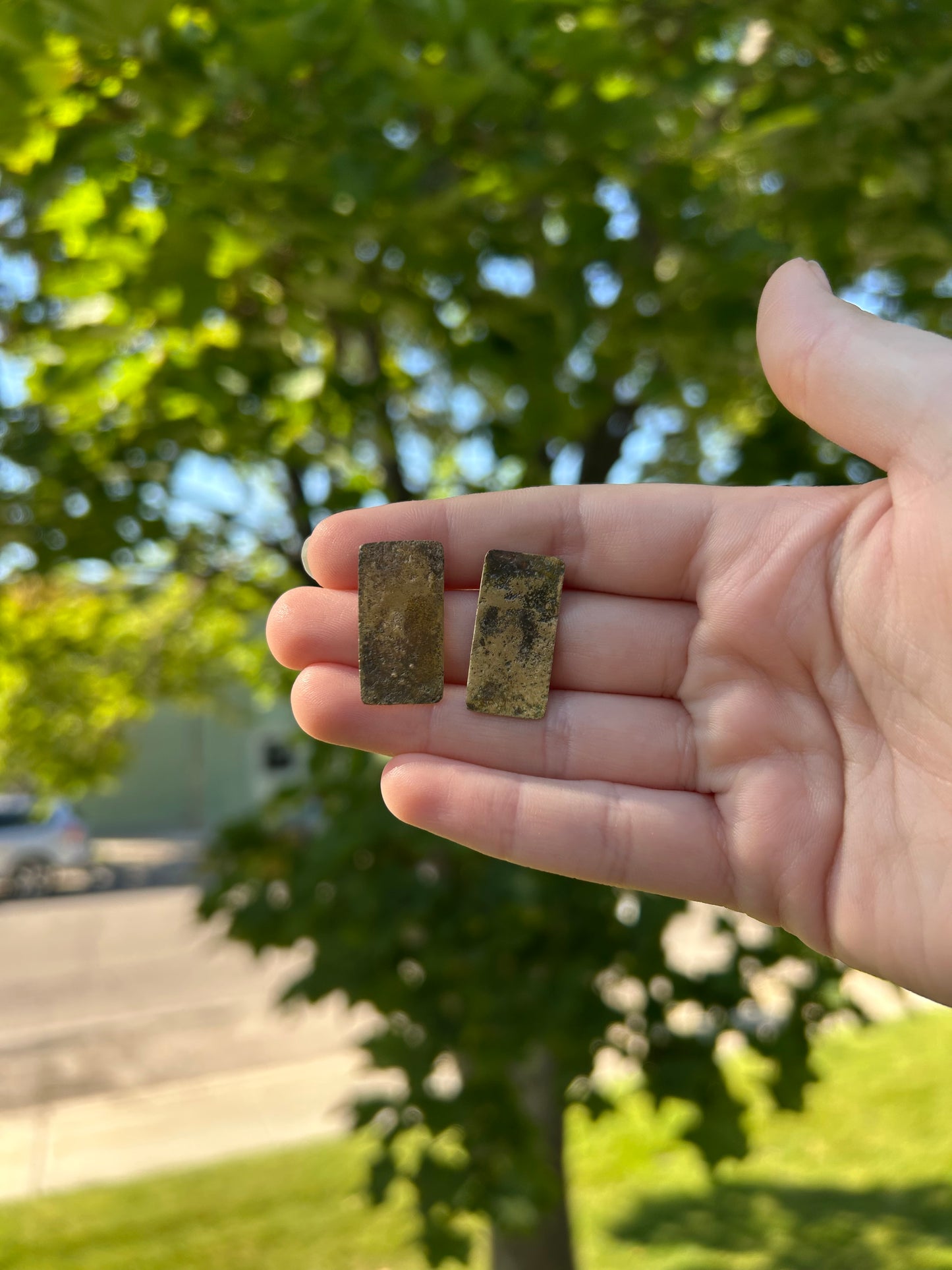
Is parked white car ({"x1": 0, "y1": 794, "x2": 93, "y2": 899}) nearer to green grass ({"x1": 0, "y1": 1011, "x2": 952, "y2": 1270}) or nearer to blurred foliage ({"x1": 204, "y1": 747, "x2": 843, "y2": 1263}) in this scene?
green grass ({"x1": 0, "y1": 1011, "x2": 952, "y2": 1270})

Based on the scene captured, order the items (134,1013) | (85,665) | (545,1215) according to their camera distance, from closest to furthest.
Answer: (545,1215), (85,665), (134,1013)

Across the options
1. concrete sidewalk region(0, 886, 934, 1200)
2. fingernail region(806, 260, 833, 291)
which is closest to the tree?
fingernail region(806, 260, 833, 291)

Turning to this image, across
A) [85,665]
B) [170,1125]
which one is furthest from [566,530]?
[170,1125]

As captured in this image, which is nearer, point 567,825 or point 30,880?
point 567,825

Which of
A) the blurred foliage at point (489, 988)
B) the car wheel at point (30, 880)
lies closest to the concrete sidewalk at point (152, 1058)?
the blurred foliage at point (489, 988)

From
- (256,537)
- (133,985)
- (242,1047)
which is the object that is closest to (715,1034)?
(256,537)

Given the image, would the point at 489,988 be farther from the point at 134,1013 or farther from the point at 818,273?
the point at 134,1013
